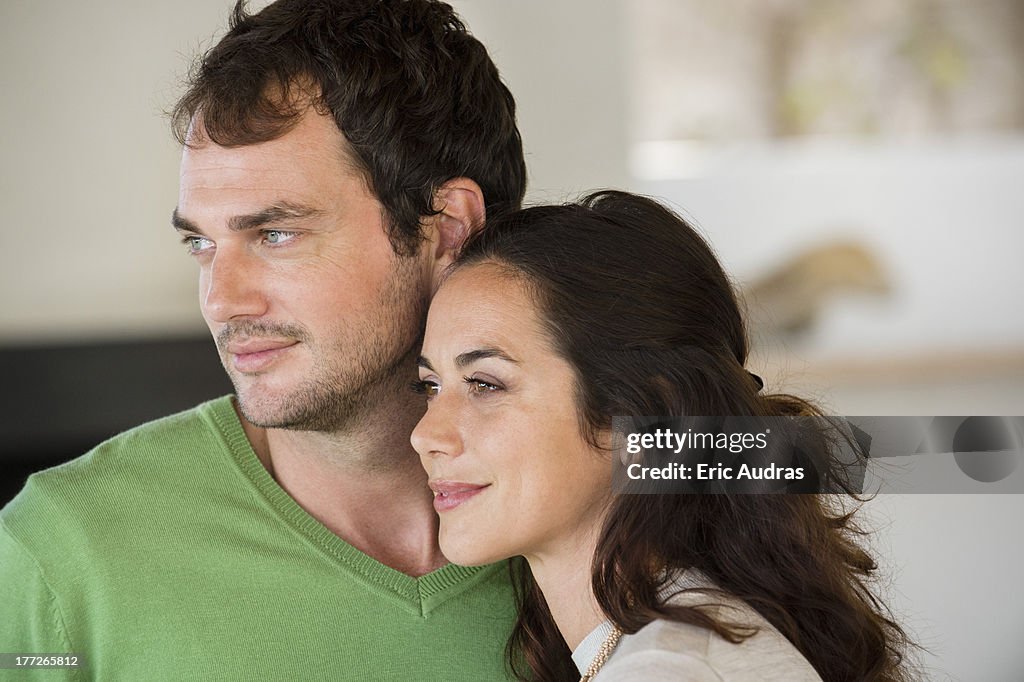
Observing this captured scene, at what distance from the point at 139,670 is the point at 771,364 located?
140 cm

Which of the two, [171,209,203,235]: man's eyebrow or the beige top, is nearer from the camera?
the beige top

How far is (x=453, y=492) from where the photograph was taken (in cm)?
78

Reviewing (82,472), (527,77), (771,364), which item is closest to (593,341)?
(82,472)

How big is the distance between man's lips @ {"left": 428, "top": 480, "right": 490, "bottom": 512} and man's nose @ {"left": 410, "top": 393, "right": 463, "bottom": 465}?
0.02 m

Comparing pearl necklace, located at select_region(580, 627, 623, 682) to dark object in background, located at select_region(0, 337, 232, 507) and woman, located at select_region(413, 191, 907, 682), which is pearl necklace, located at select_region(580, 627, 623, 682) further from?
dark object in background, located at select_region(0, 337, 232, 507)

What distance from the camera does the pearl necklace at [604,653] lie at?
28.5 inches

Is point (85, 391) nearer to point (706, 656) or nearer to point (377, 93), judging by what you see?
point (377, 93)

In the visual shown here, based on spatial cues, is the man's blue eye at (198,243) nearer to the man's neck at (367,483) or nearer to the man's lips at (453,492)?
the man's neck at (367,483)

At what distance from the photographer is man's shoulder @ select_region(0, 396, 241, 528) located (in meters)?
0.87

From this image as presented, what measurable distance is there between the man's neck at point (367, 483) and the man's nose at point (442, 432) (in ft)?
0.60

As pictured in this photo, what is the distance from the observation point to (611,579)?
75 centimetres

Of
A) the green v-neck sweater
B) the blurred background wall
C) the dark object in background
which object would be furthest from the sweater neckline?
the dark object in background

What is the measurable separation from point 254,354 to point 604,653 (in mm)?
353

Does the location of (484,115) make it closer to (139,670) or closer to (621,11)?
(139,670)
